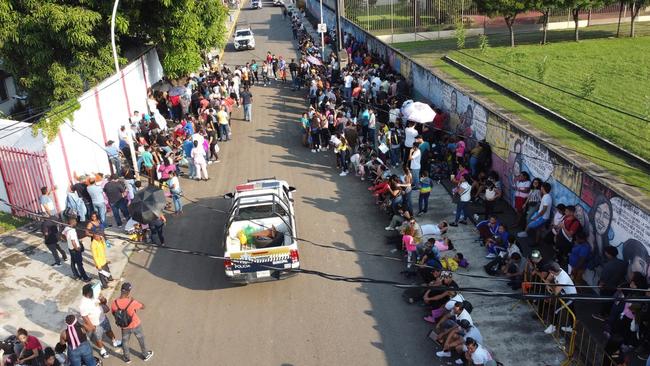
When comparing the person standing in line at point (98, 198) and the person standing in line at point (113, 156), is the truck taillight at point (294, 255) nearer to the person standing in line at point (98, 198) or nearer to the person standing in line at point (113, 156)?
the person standing in line at point (98, 198)

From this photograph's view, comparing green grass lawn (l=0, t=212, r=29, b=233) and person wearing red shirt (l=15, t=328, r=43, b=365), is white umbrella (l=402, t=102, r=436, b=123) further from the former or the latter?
person wearing red shirt (l=15, t=328, r=43, b=365)

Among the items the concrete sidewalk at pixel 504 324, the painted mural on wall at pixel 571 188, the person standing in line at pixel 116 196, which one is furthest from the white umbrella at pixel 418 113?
the person standing in line at pixel 116 196

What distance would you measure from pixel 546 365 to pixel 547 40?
2858cm

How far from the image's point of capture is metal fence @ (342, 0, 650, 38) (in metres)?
37.9

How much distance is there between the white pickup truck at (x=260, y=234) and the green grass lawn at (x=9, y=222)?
6.79 m

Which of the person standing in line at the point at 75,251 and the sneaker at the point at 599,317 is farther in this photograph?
the person standing in line at the point at 75,251

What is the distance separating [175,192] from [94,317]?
5875 mm

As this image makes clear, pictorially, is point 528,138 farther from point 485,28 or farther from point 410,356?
point 485,28

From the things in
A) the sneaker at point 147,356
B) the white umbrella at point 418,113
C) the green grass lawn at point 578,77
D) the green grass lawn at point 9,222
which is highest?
the white umbrella at point 418,113

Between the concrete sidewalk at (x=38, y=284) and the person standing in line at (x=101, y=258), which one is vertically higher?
the person standing in line at (x=101, y=258)

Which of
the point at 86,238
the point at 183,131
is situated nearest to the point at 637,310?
the point at 86,238

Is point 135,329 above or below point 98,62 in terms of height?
below

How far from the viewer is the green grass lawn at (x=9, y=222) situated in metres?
15.6

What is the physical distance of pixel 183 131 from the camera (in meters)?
20.0
